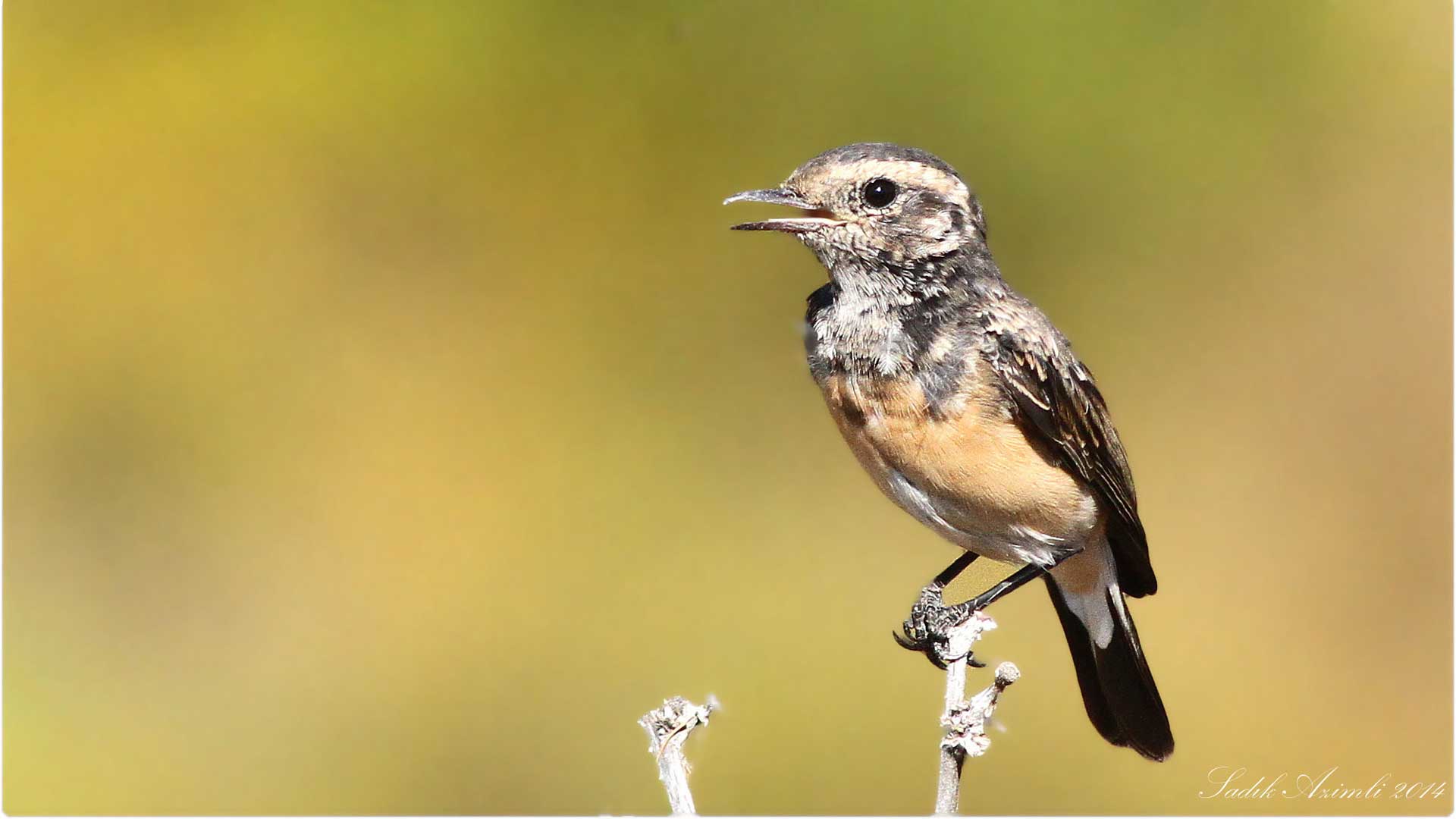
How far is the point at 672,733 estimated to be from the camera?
3209mm

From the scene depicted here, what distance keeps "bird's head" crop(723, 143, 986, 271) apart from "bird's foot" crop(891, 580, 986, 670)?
4.06ft

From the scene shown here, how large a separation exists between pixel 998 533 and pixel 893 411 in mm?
652

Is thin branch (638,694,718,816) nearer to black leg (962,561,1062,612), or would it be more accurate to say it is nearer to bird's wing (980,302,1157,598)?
bird's wing (980,302,1157,598)

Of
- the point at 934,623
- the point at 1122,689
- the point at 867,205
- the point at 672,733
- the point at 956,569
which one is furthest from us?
the point at 1122,689

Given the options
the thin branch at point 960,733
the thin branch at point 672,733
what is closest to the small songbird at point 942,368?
the thin branch at point 960,733

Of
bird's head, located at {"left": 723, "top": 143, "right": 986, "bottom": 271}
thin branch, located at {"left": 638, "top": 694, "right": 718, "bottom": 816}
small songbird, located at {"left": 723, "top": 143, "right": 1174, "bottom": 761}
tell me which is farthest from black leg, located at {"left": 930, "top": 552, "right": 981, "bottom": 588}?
thin branch, located at {"left": 638, "top": 694, "right": 718, "bottom": 816}

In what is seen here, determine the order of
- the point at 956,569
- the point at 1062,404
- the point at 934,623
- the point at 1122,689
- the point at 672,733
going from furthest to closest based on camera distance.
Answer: the point at 1122,689
the point at 956,569
the point at 934,623
the point at 1062,404
the point at 672,733

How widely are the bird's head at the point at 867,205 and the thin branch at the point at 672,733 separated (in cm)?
157

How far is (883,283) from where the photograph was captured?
4.17 meters

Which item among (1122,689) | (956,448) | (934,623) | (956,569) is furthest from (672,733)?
(1122,689)

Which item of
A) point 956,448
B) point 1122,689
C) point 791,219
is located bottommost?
point 1122,689

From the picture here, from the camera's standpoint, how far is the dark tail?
16.1 ft

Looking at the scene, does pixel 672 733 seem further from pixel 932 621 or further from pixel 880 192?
pixel 880 192

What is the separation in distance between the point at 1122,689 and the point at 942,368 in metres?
1.68
